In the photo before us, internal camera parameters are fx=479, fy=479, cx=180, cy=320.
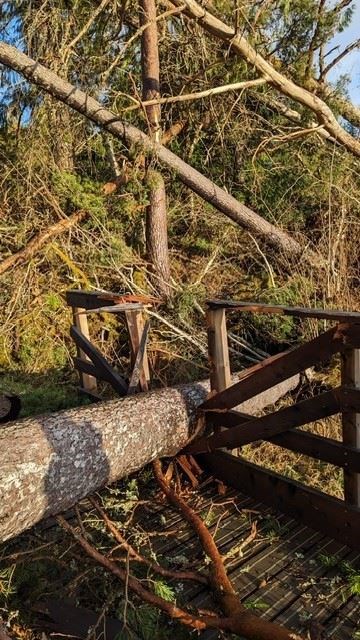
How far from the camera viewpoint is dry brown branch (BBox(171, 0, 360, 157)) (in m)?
6.28

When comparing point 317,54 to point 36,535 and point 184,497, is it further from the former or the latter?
point 36,535

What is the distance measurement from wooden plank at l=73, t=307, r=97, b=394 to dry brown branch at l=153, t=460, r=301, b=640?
7.82 feet

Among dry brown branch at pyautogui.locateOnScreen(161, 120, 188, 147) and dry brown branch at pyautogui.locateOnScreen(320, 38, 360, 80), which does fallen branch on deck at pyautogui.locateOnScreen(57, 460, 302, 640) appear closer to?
dry brown branch at pyautogui.locateOnScreen(161, 120, 188, 147)

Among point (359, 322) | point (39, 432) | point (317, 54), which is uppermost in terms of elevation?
point (317, 54)

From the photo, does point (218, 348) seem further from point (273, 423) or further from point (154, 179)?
point (154, 179)

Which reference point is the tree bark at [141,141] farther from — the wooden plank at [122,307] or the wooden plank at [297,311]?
the wooden plank at [297,311]

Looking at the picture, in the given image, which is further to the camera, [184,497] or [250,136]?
[250,136]

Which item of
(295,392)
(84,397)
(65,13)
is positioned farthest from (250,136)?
(84,397)

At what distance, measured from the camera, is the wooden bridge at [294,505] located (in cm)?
255

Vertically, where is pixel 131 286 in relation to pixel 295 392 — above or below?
above

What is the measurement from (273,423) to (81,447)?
1311mm

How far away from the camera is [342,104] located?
26.7 ft

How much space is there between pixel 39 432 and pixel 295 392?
3.69 meters

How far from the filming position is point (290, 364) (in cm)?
320
